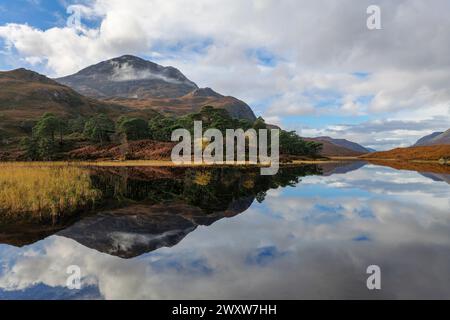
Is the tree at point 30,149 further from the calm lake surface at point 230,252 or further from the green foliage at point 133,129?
the calm lake surface at point 230,252

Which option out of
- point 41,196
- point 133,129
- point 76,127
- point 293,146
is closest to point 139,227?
point 41,196

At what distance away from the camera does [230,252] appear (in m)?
10.9

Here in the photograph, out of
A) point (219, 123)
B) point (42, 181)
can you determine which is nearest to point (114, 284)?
point (42, 181)

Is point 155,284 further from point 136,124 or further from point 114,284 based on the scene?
point 136,124

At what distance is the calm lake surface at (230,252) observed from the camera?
7.84 m

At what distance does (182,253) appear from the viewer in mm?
10828

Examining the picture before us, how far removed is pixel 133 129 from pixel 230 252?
8796 centimetres

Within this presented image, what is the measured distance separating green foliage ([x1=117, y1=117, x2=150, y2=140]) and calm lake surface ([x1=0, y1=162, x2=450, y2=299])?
76.6 meters

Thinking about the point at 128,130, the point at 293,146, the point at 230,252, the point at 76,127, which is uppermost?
the point at 76,127

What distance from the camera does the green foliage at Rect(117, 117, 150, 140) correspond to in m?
92.8

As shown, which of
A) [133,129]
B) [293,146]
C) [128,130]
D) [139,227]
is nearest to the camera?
[139,227]

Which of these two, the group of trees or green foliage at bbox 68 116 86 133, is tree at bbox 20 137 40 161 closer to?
the group of trees

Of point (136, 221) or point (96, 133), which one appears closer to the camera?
point (136, 221)

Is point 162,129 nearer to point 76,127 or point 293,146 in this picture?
point 76,127
